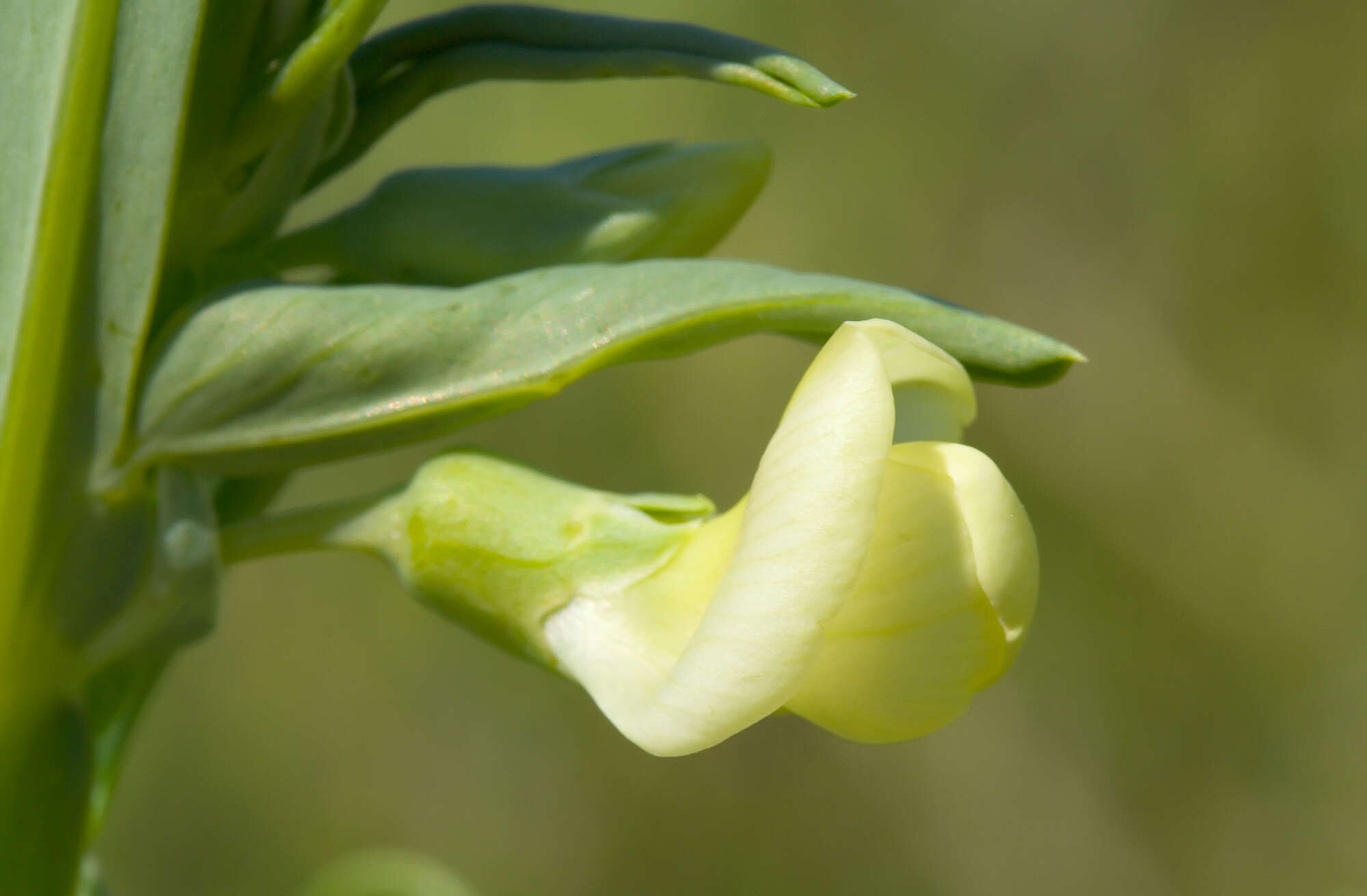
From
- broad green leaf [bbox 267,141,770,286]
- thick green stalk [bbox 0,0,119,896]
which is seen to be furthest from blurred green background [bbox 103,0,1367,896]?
thick green stalk [bbox 0,0,119,896]

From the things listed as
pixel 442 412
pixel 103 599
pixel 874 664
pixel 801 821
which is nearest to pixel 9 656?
pixel 103 599

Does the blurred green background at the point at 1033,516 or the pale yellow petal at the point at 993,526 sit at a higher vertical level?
the pale yellow petal at the point at 993,526

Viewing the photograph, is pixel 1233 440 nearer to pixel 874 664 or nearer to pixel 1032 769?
pixel 1032 769

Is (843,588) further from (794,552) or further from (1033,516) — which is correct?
(1033,516)

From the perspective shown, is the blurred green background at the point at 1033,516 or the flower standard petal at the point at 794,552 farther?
the blurred green background at the point at 1033,516

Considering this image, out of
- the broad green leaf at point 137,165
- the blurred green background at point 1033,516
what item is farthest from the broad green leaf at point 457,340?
the blurred green background at point 1033,516

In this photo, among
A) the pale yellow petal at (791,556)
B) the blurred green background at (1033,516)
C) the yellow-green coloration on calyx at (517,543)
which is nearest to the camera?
the pale yellow petal at (791,556)

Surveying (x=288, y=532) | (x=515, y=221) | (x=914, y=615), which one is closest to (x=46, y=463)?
(x=288, y=532)

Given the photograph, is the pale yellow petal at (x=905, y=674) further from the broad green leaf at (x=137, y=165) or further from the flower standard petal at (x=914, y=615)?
the broad green leaf at (x=137, y=165)
